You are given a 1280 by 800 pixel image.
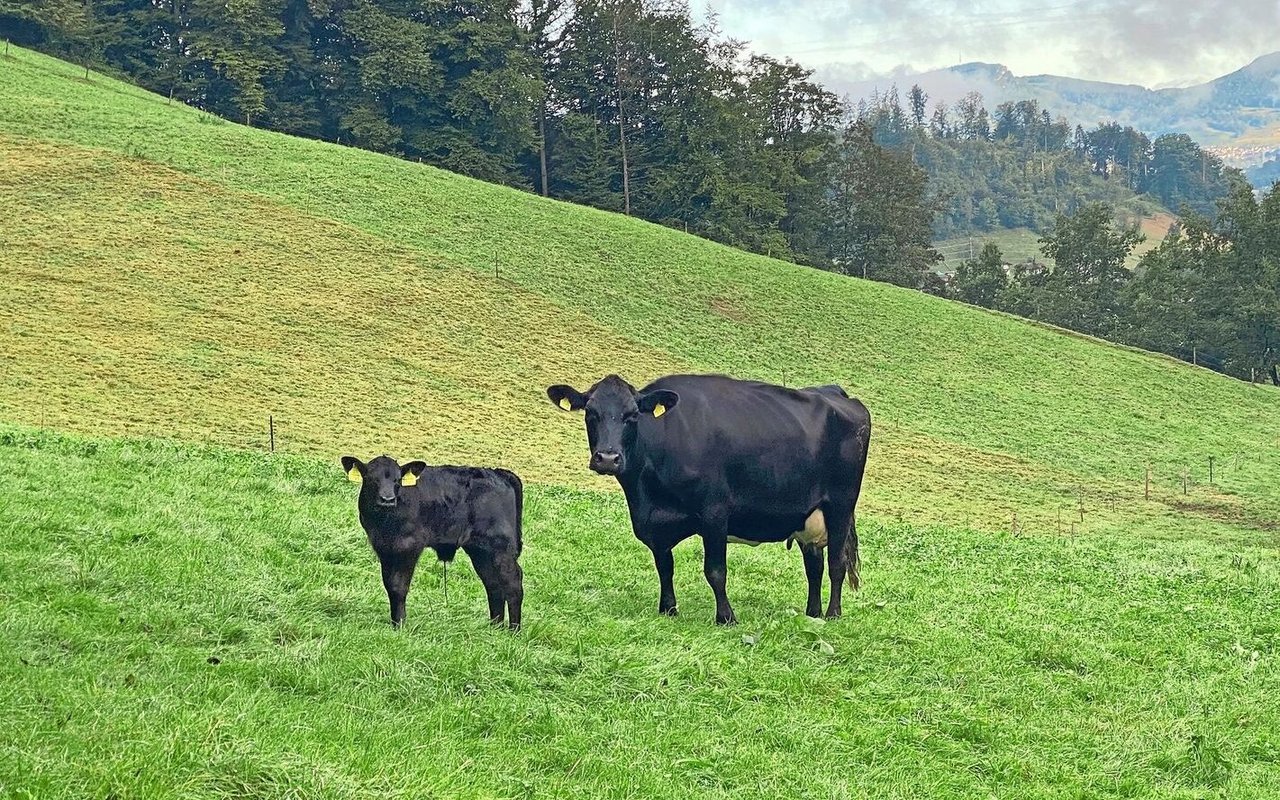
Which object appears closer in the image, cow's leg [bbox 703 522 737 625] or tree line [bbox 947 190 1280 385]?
cow's leg [bbox 703 522 737 625]

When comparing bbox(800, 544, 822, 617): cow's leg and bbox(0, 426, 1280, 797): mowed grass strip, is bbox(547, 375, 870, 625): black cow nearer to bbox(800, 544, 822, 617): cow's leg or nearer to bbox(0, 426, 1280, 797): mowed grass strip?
bbox(800, 544, 822, 617): cow's leg

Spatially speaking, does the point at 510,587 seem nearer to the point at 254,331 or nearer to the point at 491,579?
the point at 491,579

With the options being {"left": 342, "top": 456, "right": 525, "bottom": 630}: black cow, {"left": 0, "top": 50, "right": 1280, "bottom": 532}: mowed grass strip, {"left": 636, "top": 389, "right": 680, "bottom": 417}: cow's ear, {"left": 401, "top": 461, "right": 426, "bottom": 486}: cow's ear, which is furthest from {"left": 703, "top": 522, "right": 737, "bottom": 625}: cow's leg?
{"left": 0, "top": 50, "right": 1280, "bottom": 532}: mowed grass strip

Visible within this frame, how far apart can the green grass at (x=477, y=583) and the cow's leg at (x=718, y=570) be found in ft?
1.39

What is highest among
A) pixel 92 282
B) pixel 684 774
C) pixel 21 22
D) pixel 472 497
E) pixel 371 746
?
pixel 21 22

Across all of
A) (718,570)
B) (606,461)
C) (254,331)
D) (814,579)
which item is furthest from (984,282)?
(606,461)

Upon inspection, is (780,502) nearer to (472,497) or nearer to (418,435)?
(472,497)

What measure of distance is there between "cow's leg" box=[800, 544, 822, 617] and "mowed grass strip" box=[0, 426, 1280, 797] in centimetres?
38

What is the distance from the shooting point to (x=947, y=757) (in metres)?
7.31

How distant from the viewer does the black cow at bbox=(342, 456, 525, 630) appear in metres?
8.52

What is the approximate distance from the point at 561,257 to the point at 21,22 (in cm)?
4436

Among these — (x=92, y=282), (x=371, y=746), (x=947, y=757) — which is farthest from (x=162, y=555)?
(x=92, y=282)

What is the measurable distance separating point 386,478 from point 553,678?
218cm

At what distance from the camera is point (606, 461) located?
955cm
